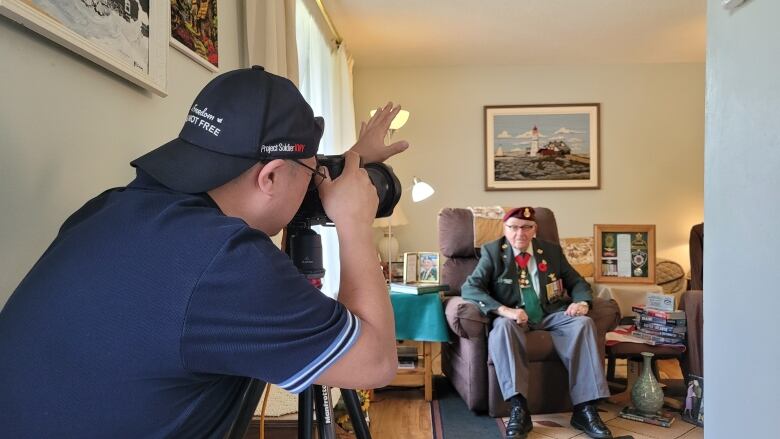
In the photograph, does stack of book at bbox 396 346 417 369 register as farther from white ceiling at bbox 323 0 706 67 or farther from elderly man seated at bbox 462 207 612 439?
white ceiling at bbox 323 0 706 67

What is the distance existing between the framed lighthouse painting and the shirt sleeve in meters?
4.26

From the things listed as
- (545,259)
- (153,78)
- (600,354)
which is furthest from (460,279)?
(153,78)

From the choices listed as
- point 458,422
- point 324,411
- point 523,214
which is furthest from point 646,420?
point 324,411

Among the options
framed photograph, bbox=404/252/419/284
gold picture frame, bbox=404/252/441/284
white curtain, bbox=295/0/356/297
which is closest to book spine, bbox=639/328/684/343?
gold picture frame, bbox=404/252/441/284

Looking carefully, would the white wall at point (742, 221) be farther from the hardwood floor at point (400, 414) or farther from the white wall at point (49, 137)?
the hardwood floor at point (400, 414)

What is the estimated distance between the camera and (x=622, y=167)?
4.75 metres

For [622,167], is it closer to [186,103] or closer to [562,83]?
[562,83]

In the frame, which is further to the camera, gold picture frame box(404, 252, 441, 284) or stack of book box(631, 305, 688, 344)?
gold picture frame box(404, 252, 441, 284)

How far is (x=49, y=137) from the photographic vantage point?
89 centimetres

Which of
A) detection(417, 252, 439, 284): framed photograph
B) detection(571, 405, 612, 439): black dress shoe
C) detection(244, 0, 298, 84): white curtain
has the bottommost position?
detection(571, 405, 612, 439): black dress shoe

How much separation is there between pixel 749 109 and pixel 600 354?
175 centimetres

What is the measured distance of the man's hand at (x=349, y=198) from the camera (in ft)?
2.59

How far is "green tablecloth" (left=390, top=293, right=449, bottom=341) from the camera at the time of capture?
2.92m

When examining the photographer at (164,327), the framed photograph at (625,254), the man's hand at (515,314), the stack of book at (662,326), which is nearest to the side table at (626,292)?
the framed photograph at (625,254)
